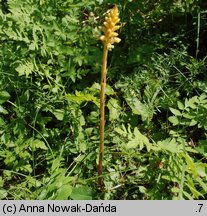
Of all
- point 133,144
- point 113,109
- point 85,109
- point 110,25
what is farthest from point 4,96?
point 110,25

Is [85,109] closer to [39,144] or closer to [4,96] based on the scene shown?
[39,144]

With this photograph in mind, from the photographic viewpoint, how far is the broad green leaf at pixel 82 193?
7.64 ft

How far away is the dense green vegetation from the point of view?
2518 millimetres

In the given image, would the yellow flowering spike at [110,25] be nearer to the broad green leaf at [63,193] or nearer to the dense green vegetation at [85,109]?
the dense green vegetation at [85,109]

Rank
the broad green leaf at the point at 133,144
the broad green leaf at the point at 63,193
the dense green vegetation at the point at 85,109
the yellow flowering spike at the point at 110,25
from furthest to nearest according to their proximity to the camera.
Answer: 1. the dense green vegetation at the point at 85,109
2. the broad green leaf at the point at 133,144
3. the broad green leaf at the point at 63,193
4. the yellow flowering spike at the point at 110,25

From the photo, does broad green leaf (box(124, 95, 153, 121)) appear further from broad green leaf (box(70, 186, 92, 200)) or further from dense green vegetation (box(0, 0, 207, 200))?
broad green leaf (box(70, 186, 92, 200))

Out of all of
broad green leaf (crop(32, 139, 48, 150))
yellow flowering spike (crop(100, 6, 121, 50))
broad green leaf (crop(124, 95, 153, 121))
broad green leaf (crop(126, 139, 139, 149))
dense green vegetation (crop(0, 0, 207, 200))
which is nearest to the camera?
yellow flowering spike (crop(100, 6, 121, 50))

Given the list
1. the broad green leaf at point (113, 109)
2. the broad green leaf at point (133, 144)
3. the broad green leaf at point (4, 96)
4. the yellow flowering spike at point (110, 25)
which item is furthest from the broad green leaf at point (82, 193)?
the yellow flowering spike at point (110, 25)

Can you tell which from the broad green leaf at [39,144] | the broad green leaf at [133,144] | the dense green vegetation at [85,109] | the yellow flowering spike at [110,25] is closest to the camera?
the yellow flowering spike at [110,25]

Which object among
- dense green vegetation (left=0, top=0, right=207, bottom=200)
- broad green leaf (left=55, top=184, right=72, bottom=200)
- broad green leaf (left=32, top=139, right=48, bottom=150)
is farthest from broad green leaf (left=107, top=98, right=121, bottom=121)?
broad green leaf (left=55, top=184, right=72, bottom=200)

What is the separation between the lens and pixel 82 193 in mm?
2371

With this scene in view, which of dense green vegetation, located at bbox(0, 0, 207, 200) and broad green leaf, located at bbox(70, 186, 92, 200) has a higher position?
dense green vegetation, located at bbox(0, 0, 207, 200)

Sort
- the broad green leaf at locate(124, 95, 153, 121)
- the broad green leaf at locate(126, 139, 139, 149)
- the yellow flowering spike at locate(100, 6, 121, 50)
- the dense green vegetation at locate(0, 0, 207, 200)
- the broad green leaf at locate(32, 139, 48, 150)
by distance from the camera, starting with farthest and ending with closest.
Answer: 1. the broad green leaf at locate(124, 95, 153, 121)
2. the broad green leaf at locate(32, 139, 48, 150)
3. the dense green vegetation at locate(0, 0, 207, 200)
4. the broad green leaf at locate(126, 139, 139, 149)
5. the yellow flowering spike at locate(100, 6, 121, 50)
